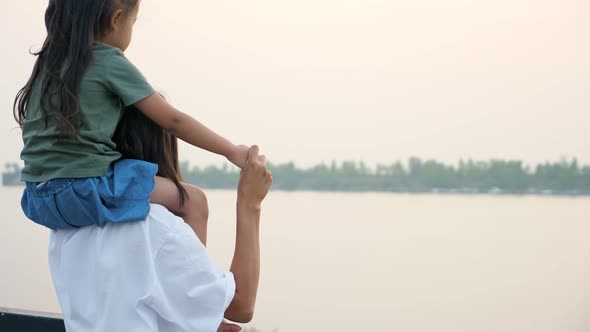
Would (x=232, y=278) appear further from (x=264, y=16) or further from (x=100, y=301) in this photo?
(x=264, y=16)

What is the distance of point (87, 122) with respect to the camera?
1.54 m

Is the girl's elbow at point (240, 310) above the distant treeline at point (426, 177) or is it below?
below

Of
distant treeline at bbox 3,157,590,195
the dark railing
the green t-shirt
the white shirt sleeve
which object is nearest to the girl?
the green t-shirt

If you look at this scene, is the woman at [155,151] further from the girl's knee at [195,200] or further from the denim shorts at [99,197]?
the denim shorts at [99,197]

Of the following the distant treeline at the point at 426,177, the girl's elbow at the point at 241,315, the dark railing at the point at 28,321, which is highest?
the distant treeline at the point at 426,177

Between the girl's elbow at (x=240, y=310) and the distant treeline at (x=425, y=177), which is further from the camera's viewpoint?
the distant treeline at (x=425, y=177)

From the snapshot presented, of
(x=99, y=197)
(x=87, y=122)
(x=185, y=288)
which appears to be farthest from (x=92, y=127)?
(x=185, y=288)

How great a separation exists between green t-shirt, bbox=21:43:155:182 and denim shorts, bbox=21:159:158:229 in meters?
0.02

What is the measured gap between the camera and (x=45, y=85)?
159cm

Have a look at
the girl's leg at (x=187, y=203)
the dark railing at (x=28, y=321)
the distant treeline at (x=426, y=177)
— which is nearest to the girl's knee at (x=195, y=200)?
the girl's leg at (x=187, y=203)

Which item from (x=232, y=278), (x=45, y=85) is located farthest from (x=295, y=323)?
(x=45, y=85)

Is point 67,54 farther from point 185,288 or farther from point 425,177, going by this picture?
point 425,177

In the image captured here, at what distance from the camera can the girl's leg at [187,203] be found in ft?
5.55

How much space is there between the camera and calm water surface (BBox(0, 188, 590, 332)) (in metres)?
2.79
